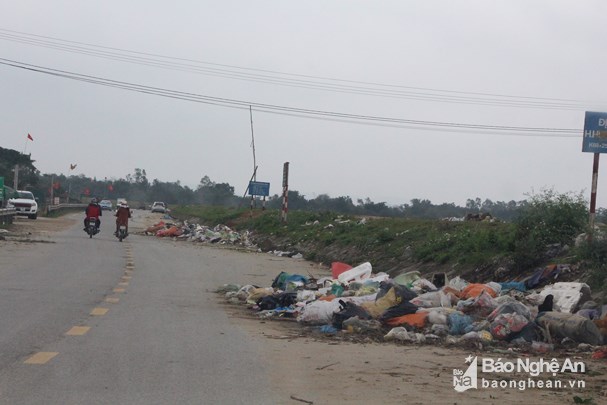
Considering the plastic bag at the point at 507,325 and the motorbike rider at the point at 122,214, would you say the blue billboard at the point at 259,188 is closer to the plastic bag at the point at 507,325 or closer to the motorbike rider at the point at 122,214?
the motorbike rider at the point at 122,214

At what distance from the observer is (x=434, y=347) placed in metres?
10.9

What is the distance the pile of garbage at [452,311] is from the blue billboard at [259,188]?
46.4 meters

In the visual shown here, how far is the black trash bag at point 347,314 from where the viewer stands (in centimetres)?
1228

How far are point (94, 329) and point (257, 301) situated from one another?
14.1ft

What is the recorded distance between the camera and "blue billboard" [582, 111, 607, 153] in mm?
16594

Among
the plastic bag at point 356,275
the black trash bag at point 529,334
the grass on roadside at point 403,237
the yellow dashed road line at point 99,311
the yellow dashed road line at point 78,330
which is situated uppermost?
the grass on roadside at point 403,237

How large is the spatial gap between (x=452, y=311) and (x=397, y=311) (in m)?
0.85

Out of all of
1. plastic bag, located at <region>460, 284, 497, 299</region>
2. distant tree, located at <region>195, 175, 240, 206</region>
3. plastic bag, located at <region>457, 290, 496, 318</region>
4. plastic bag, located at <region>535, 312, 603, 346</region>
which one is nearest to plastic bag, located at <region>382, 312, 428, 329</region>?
plastic bag, located at <region>457, 290, 496, 318</region>

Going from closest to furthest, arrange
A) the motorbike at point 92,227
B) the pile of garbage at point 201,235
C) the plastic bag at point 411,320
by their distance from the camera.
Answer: the plastic bag at point 411,320
the motorbike at point 92,227
the pile of garbage at point 201,235

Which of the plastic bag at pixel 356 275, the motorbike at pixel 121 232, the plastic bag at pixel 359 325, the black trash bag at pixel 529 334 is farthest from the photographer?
the motorbike at pixel 121 232

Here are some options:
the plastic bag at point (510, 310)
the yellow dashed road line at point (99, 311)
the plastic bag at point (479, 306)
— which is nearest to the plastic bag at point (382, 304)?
the plastic bag at point (479, 306)

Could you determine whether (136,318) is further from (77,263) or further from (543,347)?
(77,263)

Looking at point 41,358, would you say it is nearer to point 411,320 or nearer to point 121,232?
point 411,320

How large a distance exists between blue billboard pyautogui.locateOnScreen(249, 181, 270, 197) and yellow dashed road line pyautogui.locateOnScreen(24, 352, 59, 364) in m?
53.5
